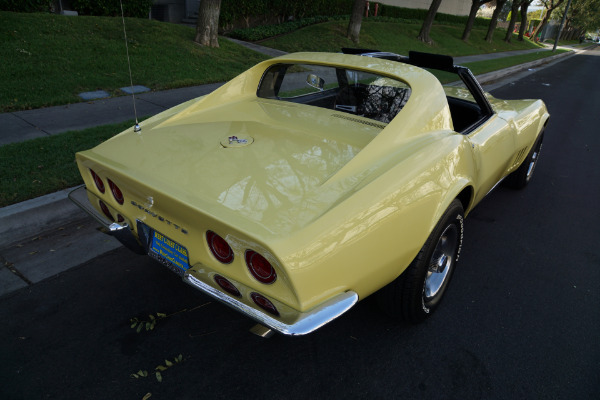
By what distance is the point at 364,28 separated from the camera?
684 inches

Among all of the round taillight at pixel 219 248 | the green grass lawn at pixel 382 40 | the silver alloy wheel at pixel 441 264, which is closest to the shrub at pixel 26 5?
the green grass lawn at pixel 382 40

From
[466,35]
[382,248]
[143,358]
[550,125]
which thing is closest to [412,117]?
[382,248]

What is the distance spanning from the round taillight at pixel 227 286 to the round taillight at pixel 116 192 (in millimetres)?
800

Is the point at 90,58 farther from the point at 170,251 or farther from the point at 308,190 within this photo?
the point at 308,190

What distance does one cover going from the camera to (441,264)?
256cm

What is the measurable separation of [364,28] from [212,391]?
17.7 metres

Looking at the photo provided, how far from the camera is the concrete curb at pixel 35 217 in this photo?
3.06 m

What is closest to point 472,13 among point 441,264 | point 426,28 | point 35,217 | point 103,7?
point 426,28

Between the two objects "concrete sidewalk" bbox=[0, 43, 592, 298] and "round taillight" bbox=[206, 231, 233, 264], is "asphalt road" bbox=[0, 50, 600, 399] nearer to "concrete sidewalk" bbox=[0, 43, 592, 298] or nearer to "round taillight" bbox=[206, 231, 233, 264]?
"concrete sidewalk" bbox=[0, 43, 592, 298]

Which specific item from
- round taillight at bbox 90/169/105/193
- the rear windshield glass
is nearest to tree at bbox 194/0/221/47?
the rear windshield glass

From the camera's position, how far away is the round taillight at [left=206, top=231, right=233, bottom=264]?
5.87 feet

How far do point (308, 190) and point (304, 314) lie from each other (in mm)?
570

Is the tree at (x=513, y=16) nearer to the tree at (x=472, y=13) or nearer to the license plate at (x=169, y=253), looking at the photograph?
the tree at (x=472, y=13)

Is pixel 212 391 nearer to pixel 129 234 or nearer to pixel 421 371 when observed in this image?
pixel 129 234
